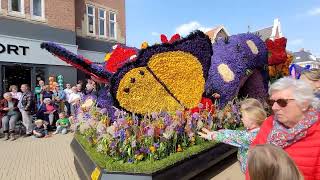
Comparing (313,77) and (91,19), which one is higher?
(91,19)

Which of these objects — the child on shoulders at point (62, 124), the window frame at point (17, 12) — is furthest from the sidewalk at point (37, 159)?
the window frame at point (17, 12)

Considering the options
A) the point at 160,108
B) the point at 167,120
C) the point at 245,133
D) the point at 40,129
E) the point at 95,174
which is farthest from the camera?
the point at 40,129

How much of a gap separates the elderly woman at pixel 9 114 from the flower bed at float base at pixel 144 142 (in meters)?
4.76

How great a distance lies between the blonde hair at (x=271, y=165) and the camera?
160cm

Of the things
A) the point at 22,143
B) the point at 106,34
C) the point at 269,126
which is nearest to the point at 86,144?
the point at 269,126

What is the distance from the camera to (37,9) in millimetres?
14141

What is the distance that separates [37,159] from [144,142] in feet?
10.9

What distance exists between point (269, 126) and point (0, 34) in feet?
42.0

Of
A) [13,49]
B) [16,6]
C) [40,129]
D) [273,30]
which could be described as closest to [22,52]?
[13,49]

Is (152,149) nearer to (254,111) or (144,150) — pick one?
(144,150)

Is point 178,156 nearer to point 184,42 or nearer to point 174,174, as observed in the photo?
point 174,174

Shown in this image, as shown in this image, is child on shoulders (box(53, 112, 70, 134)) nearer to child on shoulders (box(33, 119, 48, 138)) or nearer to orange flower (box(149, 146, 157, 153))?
child on shoulders (box(33, 119, 48, 138))

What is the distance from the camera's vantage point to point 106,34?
1769 centimetres

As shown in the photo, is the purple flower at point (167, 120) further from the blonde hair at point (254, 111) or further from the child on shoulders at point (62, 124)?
the child on shoulders at point (62, 124)
